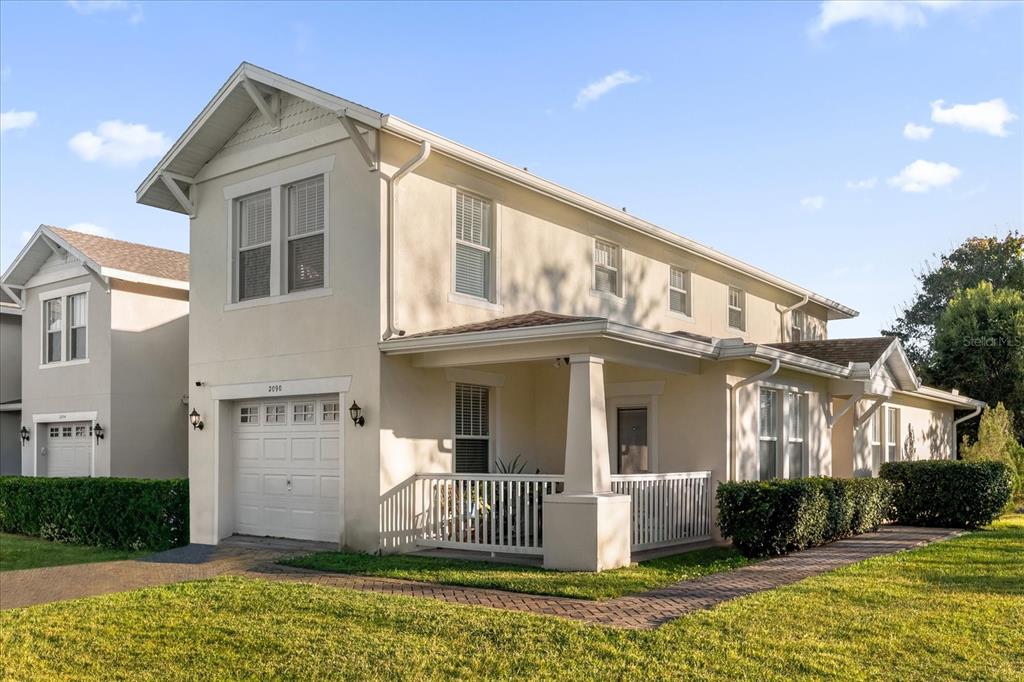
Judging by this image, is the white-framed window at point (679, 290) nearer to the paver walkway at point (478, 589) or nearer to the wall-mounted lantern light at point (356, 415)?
the paver walkway at point (478, 589)

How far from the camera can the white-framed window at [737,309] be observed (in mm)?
21734

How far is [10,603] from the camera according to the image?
33.0 feet

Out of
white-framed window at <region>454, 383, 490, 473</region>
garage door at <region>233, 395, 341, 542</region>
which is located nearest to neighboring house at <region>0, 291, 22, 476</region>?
garage door at <region>233, 395, 341, 542</region>

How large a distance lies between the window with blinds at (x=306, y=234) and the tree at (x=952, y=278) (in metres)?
29.7

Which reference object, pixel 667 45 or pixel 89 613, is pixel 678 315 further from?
pixel 89 613

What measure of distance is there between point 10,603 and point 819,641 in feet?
28.2

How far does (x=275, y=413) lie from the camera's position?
14172 millimetres

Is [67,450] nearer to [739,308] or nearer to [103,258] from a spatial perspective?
[103,258]

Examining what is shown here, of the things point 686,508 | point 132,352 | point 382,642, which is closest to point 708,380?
point 686,508

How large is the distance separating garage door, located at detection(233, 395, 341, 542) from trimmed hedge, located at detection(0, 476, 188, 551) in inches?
46.5

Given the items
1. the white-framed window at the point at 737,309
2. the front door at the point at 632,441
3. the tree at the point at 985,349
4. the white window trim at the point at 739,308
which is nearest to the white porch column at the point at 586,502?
the front door at the point at 632,441

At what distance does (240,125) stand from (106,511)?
6988 mm

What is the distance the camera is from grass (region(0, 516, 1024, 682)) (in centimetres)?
685

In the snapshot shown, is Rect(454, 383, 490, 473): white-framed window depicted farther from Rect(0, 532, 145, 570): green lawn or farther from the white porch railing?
Rect(0, 532, 145, 570): green lawn
